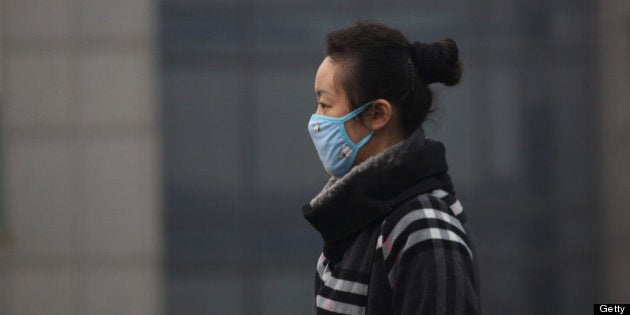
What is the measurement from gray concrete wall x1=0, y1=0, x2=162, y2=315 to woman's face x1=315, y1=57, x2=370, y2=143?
659 centimetres

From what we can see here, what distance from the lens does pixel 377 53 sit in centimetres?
189

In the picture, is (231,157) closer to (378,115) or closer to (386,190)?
(378,115)

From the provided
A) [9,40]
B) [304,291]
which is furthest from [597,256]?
[9,40]

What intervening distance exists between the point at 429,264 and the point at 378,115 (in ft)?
1.19

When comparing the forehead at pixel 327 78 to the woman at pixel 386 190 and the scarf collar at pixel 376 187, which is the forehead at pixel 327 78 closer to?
the woman at pixel 386 190

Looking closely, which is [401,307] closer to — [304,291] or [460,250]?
[460,250]

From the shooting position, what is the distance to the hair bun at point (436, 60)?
1.91 meters

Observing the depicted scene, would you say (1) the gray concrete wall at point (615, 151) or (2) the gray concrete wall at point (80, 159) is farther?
(2) the gray concrete wall at point (80, 159)

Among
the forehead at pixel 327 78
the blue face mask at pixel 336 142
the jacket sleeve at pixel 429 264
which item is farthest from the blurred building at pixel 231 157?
the jacket sleeve at pixel 429 264

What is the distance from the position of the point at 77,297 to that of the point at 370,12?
11.5ft

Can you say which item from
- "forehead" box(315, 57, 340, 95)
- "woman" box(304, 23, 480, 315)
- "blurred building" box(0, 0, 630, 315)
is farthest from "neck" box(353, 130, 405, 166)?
"blurred building" box(0, 0, 630, 315)

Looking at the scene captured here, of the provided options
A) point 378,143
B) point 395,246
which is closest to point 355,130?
point 378,143

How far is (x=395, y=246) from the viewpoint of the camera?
67.1 inches

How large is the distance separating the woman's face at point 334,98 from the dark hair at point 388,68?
14 millimetres
